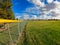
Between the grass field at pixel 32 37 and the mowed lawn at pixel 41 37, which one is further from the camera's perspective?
the mowed lawn at pixel 41 37

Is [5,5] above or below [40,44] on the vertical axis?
above

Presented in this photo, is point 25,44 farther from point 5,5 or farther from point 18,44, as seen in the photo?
point 5,5

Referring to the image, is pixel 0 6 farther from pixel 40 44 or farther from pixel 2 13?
pixel 40 44

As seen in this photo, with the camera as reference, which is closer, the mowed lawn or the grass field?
the grass field

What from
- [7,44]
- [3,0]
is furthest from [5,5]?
[7,44]

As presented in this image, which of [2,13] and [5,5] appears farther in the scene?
[5,5]

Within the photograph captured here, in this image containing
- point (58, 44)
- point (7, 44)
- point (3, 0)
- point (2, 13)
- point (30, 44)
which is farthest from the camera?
point (3, 0)

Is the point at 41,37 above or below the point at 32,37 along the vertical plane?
below

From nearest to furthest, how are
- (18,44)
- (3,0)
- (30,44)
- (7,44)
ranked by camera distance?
(7,44), (18,44), (30,44), (3,0)

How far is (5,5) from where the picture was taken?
29.7 m

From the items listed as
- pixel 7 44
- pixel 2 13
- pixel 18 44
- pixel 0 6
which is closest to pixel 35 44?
pixel 18 44

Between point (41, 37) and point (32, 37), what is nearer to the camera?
point (32, 37)

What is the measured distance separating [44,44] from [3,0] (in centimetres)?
1749

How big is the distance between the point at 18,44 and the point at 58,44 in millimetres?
2898
